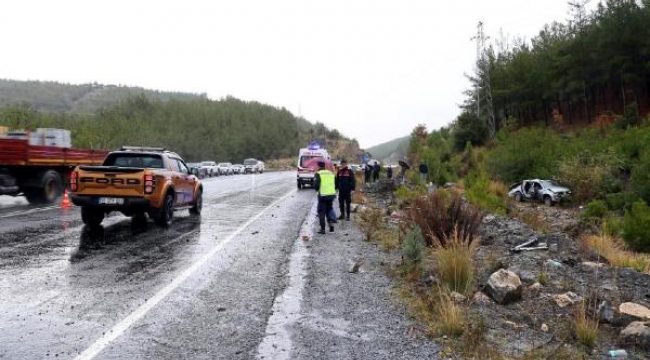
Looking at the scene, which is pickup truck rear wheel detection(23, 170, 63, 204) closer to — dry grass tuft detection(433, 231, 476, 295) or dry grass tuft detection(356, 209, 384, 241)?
dry grass tuft detection(356, 209, 384, 241)

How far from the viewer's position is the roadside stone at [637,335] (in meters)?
5.29

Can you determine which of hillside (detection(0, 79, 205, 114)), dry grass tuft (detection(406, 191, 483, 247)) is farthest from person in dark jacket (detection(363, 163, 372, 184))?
hillside (detection(0, 79, 205, 114))

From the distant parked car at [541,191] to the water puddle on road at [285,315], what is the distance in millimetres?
20889

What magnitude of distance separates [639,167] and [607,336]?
67.0 ft

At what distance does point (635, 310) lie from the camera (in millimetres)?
6195

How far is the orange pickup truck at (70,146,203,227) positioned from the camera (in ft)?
38.7

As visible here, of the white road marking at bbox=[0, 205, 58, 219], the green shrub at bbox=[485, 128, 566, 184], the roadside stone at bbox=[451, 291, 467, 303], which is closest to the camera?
the roadside stone at bbox=[451, 291, 467, 303]

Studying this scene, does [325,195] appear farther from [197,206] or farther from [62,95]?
[62,95]

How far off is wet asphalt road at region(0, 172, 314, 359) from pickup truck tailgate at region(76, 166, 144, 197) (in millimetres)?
846

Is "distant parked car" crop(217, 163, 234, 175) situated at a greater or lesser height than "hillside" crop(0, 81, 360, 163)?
lesser

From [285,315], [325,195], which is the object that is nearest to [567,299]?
[285,315]

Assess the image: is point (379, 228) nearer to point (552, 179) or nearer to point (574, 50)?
point (552, 179)

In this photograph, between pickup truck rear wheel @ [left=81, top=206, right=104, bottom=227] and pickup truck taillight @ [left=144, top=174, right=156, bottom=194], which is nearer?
pickup truck taillight @ [left=144, top=174, right=156, bottom=194]

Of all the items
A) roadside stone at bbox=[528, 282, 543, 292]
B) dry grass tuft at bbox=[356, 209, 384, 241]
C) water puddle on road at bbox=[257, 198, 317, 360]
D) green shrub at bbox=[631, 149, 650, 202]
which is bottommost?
roadside stone at bbox=[528, 282, 543, 292]
